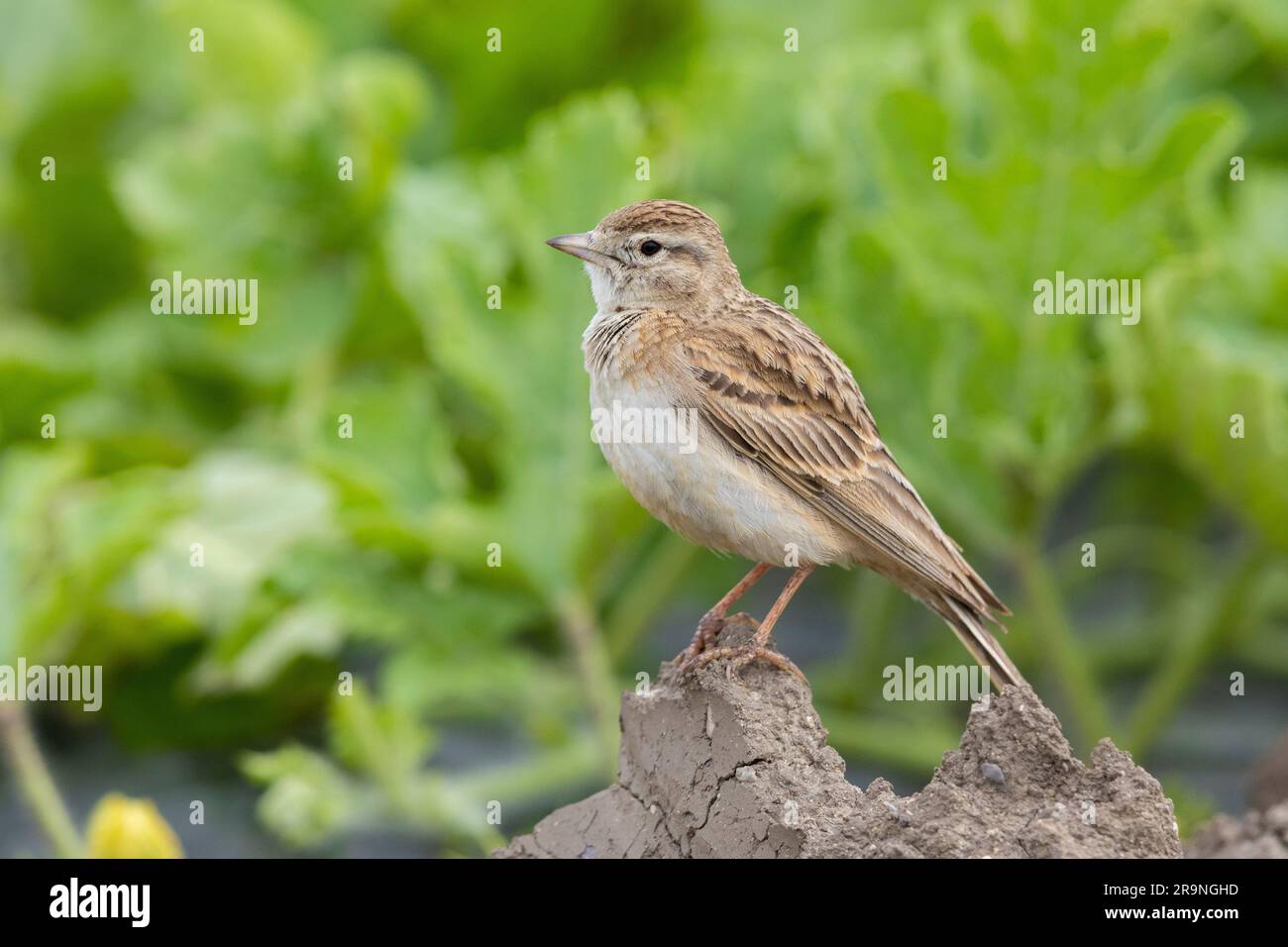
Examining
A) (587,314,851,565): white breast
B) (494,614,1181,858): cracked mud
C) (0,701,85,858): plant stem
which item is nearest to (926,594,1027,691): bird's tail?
(587,314,851,565): white breast

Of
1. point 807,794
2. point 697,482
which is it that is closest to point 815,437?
point 697,482

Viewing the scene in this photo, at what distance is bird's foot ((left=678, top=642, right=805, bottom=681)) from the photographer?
4.53 meters

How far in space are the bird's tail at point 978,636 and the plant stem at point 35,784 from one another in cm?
342

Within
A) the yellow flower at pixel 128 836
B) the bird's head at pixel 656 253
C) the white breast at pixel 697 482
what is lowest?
the yellow flower at pixel 128 836

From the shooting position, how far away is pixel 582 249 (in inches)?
204

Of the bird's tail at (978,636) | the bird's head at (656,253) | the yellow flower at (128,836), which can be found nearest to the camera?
the bird's tail at (978,636)

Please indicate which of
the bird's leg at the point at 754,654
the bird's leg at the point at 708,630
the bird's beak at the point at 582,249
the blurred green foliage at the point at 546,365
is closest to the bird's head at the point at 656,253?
the bird's beak at the point at 582,249

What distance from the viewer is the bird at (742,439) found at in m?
4.80

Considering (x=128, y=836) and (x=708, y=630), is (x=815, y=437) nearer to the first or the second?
(x=708, y=630)

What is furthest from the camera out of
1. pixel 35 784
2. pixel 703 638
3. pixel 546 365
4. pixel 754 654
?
pixel 546 365

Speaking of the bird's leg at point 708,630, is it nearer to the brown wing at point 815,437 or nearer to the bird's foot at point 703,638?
the bird's foot at point 703,638

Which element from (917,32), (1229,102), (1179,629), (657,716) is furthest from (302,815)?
(917,32)

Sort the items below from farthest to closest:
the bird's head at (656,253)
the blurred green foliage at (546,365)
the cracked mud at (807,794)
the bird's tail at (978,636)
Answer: the blurred green foliage at (546,365) → the bird's head at (656,253) → the bird's tail at (978,636) → the cracked mud at (807,794)

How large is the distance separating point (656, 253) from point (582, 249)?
212 mm
